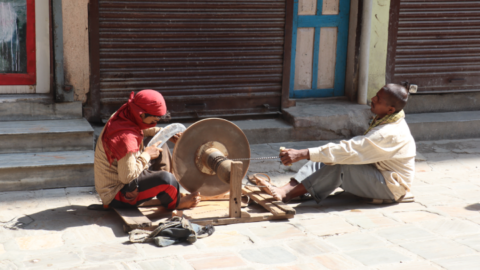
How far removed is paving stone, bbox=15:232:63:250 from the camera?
395 cm

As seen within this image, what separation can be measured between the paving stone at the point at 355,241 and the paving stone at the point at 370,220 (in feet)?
0.70

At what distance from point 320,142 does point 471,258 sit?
130 inches

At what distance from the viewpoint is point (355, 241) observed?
4.21m

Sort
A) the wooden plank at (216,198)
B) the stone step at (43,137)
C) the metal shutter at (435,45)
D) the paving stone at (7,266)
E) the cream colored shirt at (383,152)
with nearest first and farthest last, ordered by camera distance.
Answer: the paving stone at (7,266)
the cream colored shirt at (383,152)
the wooden plank at (216,198)
the stone step at (43,137)
the metal shutter at (435,45)

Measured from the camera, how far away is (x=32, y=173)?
5160 millimetres

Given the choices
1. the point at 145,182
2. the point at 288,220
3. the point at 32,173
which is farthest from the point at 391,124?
the point at 32,173

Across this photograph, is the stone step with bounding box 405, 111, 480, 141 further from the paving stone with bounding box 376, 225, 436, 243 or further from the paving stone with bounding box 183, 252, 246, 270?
the paving stone with bounding box 183, 252, 246, 270

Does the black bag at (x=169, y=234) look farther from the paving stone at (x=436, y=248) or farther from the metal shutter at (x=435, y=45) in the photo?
the metal shutter at (x=435, y=45)

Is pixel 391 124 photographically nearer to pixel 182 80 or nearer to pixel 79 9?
pixel 182 80

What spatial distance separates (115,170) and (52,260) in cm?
92

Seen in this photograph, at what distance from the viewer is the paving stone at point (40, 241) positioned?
3.95 m

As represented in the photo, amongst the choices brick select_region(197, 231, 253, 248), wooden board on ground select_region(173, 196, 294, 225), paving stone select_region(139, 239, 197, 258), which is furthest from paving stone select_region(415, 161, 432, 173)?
paving stone select_region(139, 239, 197, 258)

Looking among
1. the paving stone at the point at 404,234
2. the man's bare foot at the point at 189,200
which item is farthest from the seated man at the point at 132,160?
the paving stone at the point at 404,234

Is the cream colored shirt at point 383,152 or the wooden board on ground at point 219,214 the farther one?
the cream colored shirt at point 383,152
